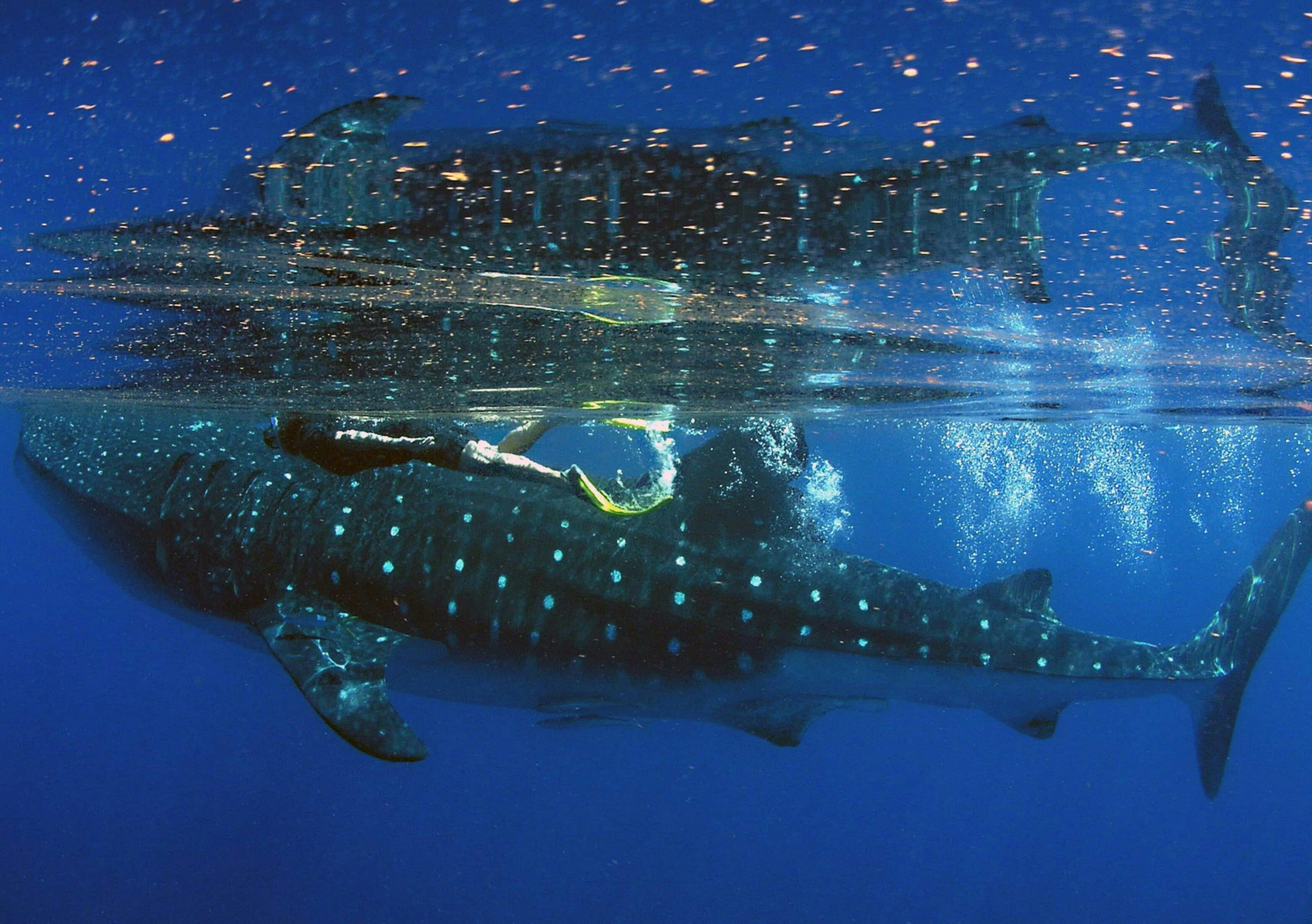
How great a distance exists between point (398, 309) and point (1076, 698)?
6.86 m

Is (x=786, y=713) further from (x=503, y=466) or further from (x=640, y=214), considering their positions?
(x=640, y=214)

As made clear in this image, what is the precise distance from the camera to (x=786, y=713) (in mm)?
7793

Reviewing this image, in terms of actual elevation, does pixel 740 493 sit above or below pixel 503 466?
below

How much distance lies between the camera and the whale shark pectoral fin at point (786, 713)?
776 centimetres

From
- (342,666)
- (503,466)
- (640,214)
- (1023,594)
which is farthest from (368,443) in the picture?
(1023,594)

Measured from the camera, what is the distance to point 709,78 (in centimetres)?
296

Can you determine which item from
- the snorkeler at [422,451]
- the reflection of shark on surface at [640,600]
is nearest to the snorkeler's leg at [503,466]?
the snorkeler at [422,451]

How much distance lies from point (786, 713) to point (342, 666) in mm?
3939

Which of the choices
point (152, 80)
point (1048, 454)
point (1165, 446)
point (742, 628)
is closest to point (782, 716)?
point (742, 628)

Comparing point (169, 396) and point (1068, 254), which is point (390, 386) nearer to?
point (169, 396)

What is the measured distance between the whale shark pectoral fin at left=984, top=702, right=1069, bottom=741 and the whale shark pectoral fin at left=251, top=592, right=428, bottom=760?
5.12m

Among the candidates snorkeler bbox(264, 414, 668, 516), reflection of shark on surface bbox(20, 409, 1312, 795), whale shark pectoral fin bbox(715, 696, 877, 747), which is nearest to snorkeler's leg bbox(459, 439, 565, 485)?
snorkeler bbox(264, 414, 668, 516)

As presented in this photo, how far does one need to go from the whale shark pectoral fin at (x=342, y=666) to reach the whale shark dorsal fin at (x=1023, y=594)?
508 centimetres

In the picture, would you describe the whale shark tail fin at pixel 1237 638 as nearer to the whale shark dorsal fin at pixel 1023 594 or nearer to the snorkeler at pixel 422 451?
the whale shark dorsal fin at pixel 1023 594
